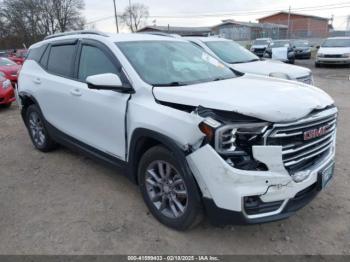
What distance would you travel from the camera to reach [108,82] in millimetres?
3363

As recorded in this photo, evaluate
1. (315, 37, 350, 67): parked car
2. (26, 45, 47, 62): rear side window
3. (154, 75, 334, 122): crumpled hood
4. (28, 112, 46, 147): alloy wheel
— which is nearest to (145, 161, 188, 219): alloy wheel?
(154, 75, 334, 122): crumpled hood

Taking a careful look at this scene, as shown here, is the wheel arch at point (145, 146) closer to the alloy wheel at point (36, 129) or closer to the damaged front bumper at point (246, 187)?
the damaged front bumper at point (246, 187)

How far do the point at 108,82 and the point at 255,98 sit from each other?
1.44 metres

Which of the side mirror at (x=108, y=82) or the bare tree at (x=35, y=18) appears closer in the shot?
the side mirror at (x=108, y=82)

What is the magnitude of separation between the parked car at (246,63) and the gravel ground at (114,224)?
10.4 feet

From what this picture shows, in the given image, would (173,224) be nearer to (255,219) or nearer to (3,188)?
(255,219)

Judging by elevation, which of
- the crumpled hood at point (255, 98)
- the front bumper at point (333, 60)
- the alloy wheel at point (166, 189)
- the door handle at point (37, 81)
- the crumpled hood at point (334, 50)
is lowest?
the front bumper at point (333, 60)

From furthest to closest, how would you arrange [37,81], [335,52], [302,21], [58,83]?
[302,21] < [335,52] < [37,81] < [58,83]

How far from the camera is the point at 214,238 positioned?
3.18 metres

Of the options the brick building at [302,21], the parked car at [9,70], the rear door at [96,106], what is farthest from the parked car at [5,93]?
the brick building at [302,21]

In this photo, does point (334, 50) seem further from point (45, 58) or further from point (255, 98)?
point (255, 98)

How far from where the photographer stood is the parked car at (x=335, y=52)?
17.7 meters

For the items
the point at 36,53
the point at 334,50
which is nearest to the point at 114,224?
the point at 36,53

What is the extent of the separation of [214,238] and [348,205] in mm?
1601
